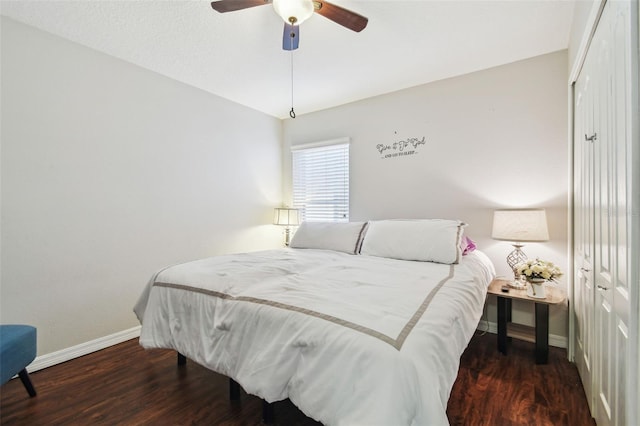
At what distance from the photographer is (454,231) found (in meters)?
2.43

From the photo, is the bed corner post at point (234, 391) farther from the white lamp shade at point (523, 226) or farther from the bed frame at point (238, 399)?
the white lamp shade at point (523, 226)

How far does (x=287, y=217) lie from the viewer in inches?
153

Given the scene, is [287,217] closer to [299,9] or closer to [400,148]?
[400,148]

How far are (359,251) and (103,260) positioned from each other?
2.28 m

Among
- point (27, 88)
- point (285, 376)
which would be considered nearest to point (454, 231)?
point (285, 376)

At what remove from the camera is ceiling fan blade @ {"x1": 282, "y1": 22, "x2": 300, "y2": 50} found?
1.83 meters

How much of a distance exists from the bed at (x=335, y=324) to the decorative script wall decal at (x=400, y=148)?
3.69ft

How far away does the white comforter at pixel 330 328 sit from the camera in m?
0.97

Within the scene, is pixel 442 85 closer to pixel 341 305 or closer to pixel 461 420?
pixel 341 305

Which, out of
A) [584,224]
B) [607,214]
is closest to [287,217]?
[584,224]

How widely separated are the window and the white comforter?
5.49ft

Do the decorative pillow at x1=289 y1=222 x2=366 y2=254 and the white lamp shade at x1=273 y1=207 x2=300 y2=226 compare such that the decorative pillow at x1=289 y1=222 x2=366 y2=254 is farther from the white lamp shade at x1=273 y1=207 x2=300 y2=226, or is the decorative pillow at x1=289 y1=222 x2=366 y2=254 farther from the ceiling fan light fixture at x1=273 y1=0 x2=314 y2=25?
the ceiling fan light fixture at x1=273 y1=0 x2=314 y2=25

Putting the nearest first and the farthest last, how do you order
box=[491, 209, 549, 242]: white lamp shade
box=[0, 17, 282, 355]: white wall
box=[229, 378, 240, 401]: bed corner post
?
box=[229, 378, 240, 401]: bed corner post
box=[0, 17, 282, 355]: white wall
box=[491, 209, 549, 242]: white lamp shade

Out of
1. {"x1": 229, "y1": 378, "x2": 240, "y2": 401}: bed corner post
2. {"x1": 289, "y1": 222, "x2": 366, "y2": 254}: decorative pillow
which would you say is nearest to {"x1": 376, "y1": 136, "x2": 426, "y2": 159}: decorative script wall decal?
{"x1": 289, "y1": 222, "x2": 366, "y2": 254}: decorative pillow
